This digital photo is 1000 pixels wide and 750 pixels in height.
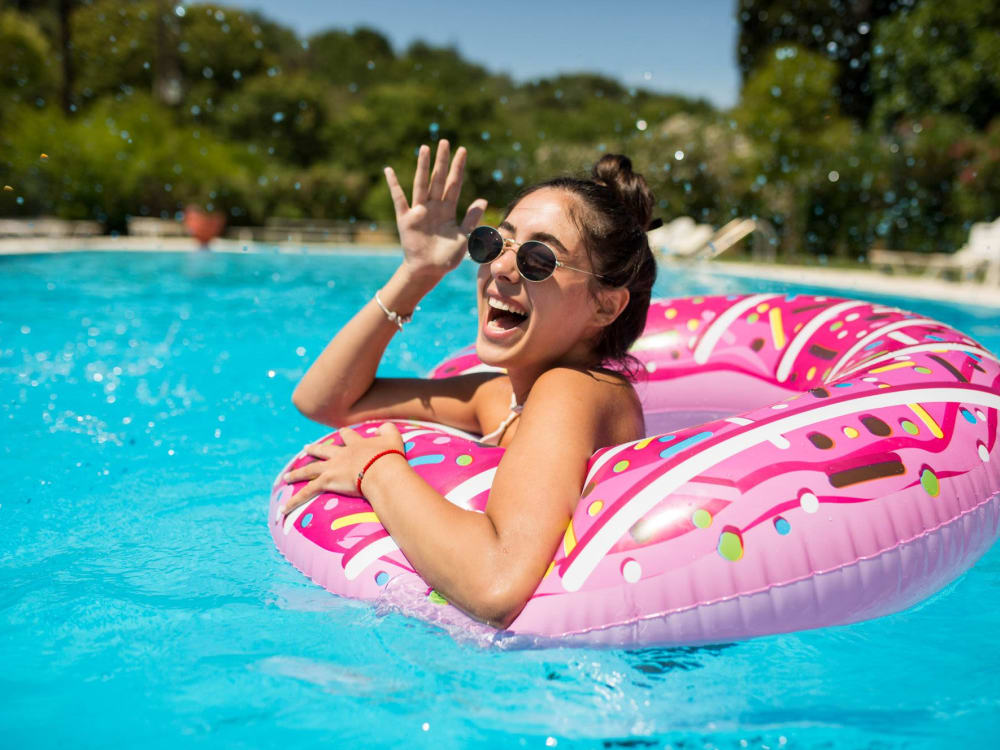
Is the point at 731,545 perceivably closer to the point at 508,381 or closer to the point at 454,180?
the point at 508,381

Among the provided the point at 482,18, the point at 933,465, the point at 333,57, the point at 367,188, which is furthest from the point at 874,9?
the point at 333,57

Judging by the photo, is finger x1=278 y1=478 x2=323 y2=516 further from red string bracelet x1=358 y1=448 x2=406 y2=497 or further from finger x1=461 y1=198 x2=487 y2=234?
finger x1=461 y1=198 x2=487 y2=234

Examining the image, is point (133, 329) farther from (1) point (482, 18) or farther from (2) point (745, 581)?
→ (1) point (482, 18)

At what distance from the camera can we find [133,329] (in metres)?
7.65

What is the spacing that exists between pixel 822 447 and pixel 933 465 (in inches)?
13.7

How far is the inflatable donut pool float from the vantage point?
210 cm

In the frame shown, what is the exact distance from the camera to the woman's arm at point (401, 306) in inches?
106

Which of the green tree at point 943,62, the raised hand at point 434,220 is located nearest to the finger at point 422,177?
the raised hand at point 434,220

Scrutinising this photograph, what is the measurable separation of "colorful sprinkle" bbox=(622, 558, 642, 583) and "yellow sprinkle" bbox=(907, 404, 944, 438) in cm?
96

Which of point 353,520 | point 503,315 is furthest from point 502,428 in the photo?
point 353,520

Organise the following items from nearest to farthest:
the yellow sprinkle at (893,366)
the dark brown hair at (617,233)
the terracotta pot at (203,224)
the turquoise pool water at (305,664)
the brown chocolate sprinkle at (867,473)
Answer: the turquoise pool water at (305,664) < the brown chocolate sprinkle at (867,473) < the dark brown hair at (617,233) < the yellow sprinkle at (893,366) < the terracotta pot at (203,224)

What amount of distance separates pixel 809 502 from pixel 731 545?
0.76 ft

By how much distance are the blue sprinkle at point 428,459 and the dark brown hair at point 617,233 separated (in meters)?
0.54

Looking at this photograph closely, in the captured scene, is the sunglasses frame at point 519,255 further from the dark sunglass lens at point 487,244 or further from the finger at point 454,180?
the finger at point 454,180
